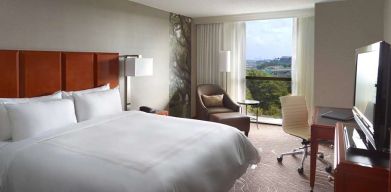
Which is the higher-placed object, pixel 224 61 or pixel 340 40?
pixel 340 40

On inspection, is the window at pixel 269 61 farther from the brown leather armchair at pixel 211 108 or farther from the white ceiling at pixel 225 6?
the brown leather armchair at pixel 211 108

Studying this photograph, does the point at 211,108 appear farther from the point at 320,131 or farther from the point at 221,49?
the point at 320,131

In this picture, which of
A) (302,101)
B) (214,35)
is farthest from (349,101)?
(214,35)

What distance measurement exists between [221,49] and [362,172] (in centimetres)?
500

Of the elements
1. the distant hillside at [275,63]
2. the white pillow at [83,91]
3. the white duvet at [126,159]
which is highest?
the distant hillside at [275,63]

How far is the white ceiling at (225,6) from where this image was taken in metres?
4.58

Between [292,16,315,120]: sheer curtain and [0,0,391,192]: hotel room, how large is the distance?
0.06 feet

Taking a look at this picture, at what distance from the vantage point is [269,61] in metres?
6.17

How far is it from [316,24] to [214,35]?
2310 millimetres

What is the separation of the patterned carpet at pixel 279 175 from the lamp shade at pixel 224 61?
70.1 inches

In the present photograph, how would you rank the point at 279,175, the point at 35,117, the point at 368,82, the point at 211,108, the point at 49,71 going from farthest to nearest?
the point at 211,108, the point at 279,175, the point at 49,71, the point at 35,117, the point at 368,82

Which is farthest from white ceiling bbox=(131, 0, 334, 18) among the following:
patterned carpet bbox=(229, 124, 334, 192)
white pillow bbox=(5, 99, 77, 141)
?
white pillow bbox=(5, 99, 77, 141)

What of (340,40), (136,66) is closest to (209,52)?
(136,66)

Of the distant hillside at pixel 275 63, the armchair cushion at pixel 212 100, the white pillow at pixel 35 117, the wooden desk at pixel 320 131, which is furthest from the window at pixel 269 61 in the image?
the white pillow at pixel 35 117
